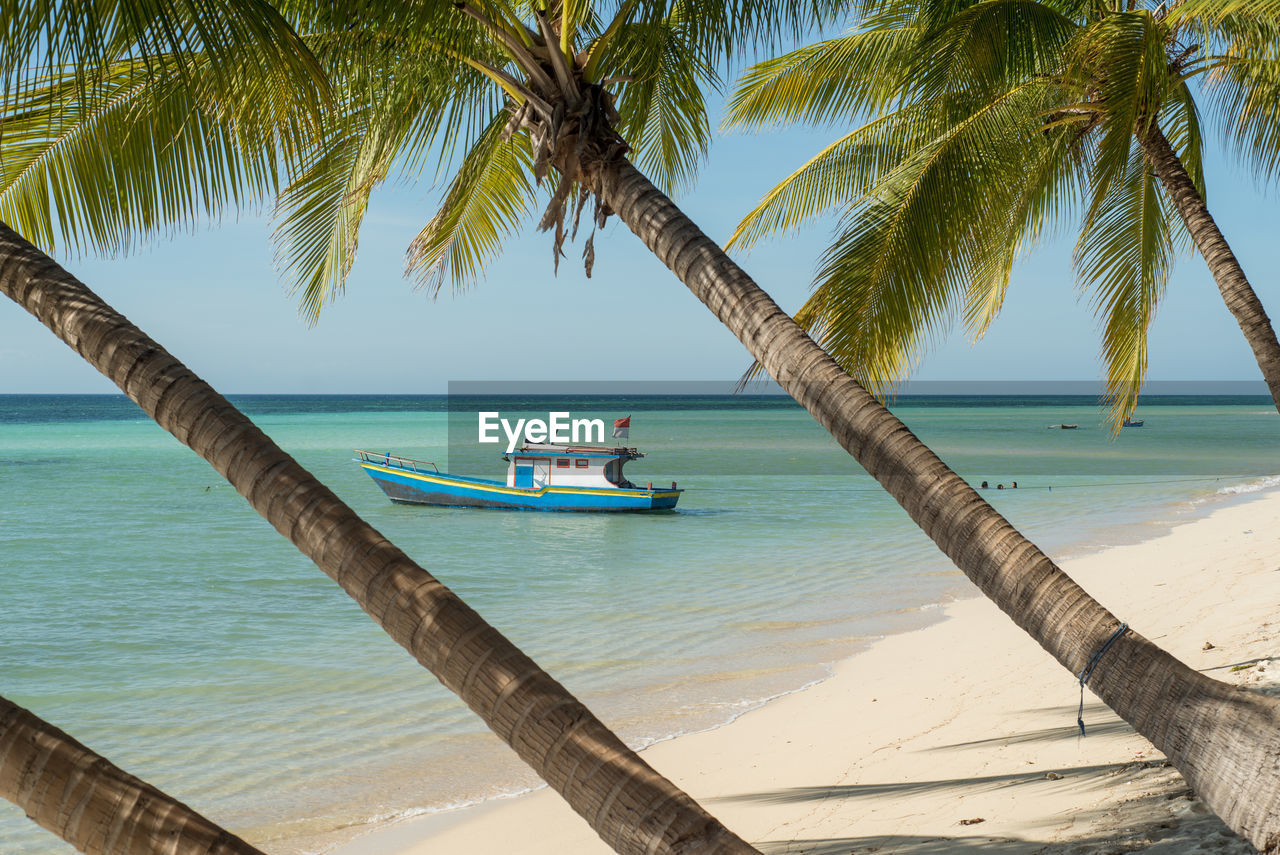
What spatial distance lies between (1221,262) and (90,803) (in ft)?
19.3

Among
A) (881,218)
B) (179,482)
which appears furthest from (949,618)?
(179,482)

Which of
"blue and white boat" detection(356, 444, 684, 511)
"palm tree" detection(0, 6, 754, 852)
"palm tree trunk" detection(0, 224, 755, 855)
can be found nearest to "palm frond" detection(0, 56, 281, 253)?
"palm tree" detection(0, 6, 754, 852)

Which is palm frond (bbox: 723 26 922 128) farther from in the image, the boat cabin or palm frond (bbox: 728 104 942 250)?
the boat cabin

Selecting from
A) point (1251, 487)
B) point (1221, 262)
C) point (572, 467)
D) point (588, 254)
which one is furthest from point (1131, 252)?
point (1251, 487)

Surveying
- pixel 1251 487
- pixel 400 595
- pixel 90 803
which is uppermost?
pixel 1251 487

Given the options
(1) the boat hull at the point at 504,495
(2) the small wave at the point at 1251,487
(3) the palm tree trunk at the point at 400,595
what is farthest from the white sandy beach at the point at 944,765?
(2) the small wave at the point at 1251,487

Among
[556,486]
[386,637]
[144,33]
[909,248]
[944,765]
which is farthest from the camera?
[556,486]

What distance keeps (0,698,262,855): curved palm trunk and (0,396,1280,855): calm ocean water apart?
4696 mm

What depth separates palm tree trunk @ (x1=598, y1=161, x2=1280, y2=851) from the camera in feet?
6.91

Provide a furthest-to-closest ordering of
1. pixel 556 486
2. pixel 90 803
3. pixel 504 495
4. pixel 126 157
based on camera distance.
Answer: pixel 504 495
pixel 556 486
pixel 126 157
pixel 90 803

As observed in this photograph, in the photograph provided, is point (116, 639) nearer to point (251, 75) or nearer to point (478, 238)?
point (478, 238)

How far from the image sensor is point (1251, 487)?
26312mm

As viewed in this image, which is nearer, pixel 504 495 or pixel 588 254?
pixel 588 254

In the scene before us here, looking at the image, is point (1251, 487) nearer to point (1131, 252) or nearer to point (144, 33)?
point (1131, 252)
